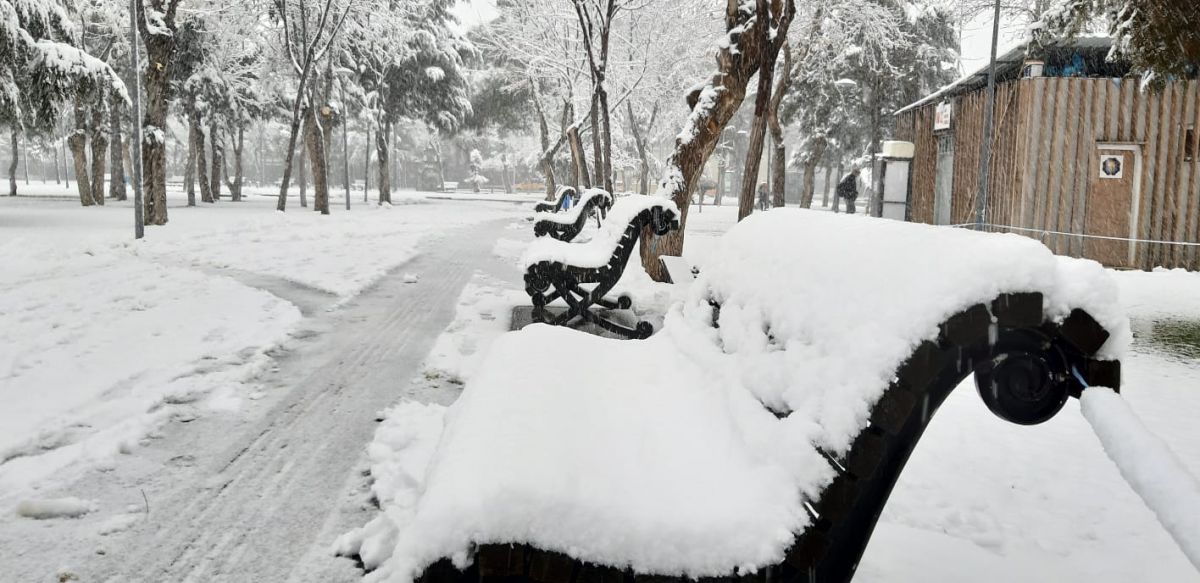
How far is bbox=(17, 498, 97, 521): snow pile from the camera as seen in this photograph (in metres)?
3.02

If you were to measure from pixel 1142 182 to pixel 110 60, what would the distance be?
114ft

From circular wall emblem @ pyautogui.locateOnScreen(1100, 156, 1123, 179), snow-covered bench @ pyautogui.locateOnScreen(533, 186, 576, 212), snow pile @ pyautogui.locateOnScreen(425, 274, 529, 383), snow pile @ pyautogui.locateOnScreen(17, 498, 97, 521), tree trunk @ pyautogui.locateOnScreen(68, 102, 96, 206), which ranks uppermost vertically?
tree trunk @ pyautogui.locateOnScreen(68, 102, 96, 206)

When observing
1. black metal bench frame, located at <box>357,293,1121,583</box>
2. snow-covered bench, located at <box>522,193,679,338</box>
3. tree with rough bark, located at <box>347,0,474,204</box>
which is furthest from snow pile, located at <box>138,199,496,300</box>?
tree with rough bark, located at <box>347,0,474,204</box>

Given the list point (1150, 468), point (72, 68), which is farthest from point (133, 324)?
point (72, 68)

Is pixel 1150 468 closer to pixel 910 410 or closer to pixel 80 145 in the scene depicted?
pixel 910 410

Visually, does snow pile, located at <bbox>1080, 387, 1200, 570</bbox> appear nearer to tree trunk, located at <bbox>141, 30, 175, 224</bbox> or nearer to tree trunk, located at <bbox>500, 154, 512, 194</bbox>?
tree trunk, located at <bbox>141, 30, 175, 224</bbox>

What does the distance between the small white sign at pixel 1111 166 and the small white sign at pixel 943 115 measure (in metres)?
3.98

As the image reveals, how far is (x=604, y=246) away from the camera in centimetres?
668

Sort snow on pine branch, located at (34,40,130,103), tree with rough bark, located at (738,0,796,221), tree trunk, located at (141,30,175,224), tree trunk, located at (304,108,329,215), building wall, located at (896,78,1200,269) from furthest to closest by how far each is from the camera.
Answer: tree trunk, located at (304,108,329,215) < tree trunk, located at (141,30,175,224) < snow on pine branch, located at (34,40,130,103) < building wall, located at (896,78,1200,269) < tree with rough bark, located at (738,0,796,221)

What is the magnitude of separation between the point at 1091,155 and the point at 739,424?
49.0 feet

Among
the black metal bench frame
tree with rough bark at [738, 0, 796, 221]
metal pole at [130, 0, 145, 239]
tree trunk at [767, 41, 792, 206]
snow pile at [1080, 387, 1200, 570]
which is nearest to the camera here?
snow pile at [1080, 387, 1200, 570]

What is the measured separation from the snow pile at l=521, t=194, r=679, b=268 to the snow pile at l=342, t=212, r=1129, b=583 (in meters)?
3.70

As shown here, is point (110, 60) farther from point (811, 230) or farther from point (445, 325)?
point (811, 230)

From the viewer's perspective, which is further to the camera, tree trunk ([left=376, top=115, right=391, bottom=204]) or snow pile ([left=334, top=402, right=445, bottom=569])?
tree trunk ([left=376, top=115, right=391, bottom=204])
